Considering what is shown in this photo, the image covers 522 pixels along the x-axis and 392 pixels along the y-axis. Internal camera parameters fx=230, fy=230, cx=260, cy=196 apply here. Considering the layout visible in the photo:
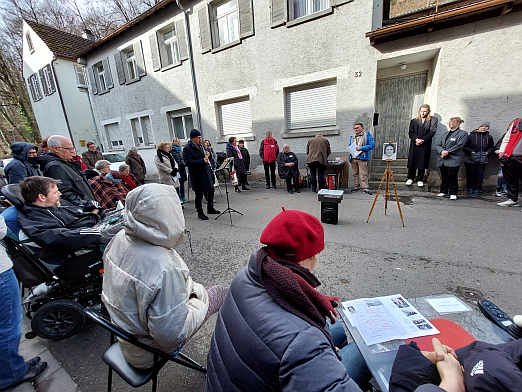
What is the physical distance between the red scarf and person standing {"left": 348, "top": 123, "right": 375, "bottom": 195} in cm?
261

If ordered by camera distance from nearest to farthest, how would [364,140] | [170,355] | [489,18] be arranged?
[170,355] → [489,18] → [364,140]

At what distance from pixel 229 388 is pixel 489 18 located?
324 inches

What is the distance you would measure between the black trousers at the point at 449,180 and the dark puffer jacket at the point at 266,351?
21.8ft

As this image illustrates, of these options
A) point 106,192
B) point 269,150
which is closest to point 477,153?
point 269,150

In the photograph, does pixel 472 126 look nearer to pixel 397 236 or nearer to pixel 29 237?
pixel 397 236

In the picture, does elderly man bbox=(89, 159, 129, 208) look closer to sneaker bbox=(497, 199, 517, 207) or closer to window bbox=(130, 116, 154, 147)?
sneaker bbox=(497, 199, 517, 207)

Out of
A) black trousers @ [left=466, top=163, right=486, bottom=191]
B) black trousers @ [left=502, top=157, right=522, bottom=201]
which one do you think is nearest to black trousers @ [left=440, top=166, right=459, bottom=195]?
black trousers @ [left=466, top=163, right=486, bottom=191]

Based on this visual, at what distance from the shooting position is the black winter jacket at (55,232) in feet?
7.04

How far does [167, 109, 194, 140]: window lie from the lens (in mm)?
10789

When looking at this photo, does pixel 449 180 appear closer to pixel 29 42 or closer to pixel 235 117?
pixel 235 117

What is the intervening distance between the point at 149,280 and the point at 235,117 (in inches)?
351

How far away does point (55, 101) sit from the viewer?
50.1 ft

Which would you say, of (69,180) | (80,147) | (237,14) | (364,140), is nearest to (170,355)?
(69,180)

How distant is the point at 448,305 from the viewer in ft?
4.78
